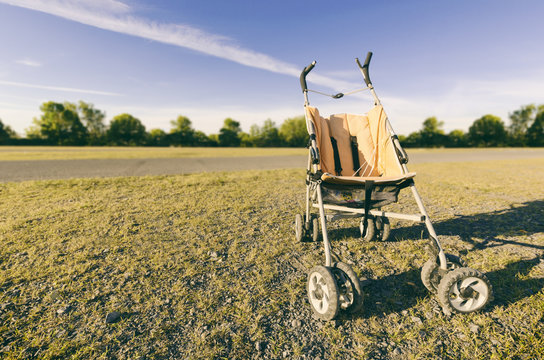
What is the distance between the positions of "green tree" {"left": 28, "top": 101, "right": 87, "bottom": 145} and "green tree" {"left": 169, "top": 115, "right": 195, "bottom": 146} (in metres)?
23.3

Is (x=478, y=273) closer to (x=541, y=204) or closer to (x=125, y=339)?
(x=125, y=339)

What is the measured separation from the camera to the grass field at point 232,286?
2.19m

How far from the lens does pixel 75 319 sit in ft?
8.20

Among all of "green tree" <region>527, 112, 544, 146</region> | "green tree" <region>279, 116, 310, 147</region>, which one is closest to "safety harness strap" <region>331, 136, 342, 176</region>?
"green tree" <region>279, 116, 310, 147</region>

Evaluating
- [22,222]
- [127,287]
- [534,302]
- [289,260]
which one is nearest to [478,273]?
[534,302]

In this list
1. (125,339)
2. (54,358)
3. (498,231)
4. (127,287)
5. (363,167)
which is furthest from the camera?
(498,231)

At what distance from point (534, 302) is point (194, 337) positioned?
374 centimetres

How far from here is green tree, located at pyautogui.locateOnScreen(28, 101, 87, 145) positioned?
62906mm

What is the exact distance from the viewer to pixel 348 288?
2.47 metres

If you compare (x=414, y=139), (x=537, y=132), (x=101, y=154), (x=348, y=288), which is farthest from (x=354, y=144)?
(x=537, y=132)

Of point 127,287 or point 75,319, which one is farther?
point 127,287

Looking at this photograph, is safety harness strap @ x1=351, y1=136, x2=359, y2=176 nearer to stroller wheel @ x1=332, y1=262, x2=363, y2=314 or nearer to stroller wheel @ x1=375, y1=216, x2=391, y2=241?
stroller wheel @ x1=375, y1=216, x2=391, y2=241

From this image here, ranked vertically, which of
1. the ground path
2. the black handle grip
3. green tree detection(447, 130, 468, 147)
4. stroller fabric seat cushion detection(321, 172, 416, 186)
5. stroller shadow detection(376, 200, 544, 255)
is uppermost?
green tree detection(447, 130, 468, 147)

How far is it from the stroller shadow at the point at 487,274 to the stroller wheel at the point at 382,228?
10.2 inches
